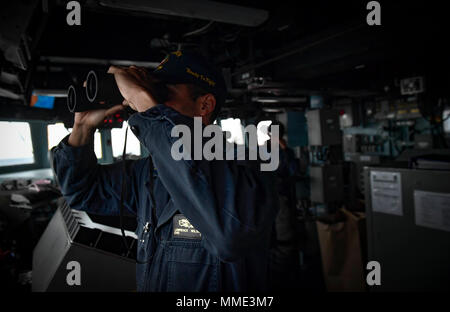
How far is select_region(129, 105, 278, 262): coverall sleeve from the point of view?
727mm

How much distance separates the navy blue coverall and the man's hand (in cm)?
3

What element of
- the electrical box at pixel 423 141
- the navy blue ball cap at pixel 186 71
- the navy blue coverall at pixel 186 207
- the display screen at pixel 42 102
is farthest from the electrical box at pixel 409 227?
the display screen at pixel 42 102

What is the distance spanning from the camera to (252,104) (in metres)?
3.16

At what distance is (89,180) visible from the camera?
42.8 inches

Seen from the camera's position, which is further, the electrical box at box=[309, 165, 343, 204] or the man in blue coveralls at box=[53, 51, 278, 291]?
the electrical box at box=[309, 165, 343, 204]

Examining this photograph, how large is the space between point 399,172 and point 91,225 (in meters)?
1.91

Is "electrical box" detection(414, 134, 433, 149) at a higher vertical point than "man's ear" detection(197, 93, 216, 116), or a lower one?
lower

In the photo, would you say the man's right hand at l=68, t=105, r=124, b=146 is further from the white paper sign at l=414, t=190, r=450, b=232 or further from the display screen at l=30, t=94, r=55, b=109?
the display screen at l=30, t=94, r=55, b=109

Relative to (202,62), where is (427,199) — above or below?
below

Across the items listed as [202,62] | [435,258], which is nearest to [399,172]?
[435,258]

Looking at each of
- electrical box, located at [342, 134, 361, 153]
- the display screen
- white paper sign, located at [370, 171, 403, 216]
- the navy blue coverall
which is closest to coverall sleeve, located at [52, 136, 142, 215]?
the navy blue coverall

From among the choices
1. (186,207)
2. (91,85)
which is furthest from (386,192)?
(91,85)

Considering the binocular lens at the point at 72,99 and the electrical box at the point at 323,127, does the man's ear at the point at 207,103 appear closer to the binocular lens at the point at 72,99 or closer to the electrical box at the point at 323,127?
the binocular lens at the point at 72,99

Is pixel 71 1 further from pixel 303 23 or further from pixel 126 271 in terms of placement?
pixel 303 23
